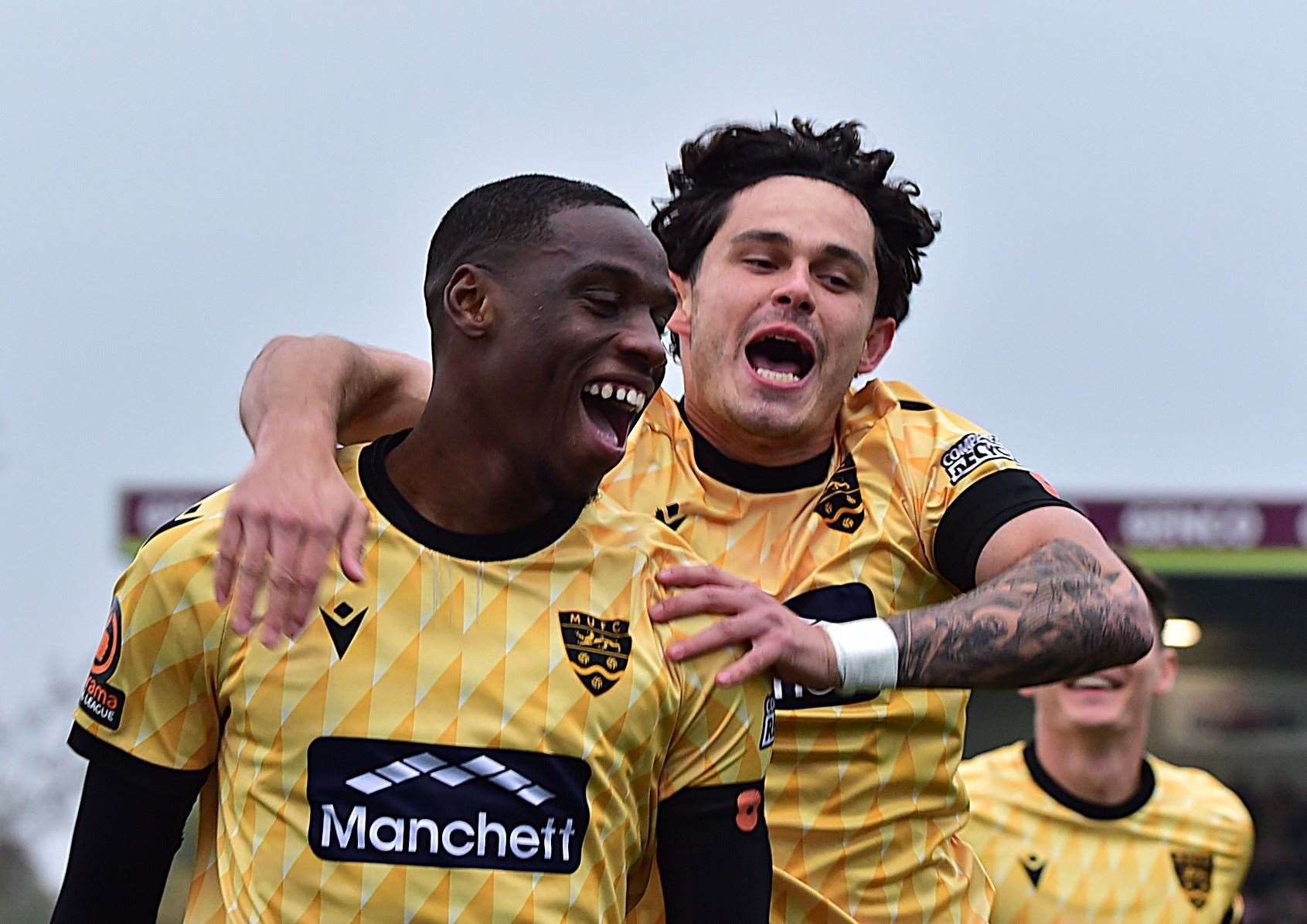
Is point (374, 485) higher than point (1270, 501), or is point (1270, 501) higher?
point (1270, 501)

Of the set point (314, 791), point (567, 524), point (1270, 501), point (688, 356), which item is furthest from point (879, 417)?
point (1270, 501)

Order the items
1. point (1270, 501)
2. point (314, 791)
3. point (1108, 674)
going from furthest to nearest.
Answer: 1. point (1270, 501)
2. point (1108, 674)
3. point (314, 791)

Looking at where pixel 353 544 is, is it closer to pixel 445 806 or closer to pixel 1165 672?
pixel 445 806

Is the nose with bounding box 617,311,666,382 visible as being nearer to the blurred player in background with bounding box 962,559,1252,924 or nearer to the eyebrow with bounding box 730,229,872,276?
the eyebrow with bounding box 730,229,872,276

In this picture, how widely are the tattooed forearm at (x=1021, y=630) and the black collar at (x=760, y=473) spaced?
553 mm

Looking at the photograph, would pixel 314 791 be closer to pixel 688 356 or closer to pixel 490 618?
pixel 490 618

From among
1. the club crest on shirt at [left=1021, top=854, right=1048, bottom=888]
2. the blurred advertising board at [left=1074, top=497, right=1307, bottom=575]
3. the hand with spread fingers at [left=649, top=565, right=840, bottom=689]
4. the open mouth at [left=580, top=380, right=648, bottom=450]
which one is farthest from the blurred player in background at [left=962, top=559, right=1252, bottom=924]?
the blurred advertising board at [left=1074, top=497, right=1307, bottom=575]

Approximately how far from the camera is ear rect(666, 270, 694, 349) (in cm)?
463

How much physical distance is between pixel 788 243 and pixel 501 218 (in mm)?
1196

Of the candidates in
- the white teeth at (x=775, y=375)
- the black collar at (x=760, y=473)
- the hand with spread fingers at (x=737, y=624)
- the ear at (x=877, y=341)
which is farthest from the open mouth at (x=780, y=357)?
the hand with spread fingers at (x=737, y=624)

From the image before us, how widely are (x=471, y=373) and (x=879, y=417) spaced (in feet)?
4.59

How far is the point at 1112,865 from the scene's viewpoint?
6887 millimetres

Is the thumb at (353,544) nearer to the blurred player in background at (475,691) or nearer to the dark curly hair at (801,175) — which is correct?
the blurred player in background at (475,691)

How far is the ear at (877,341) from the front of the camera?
4723 mm
